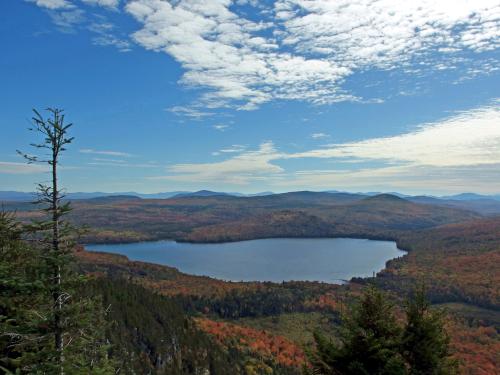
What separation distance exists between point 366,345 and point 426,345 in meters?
3.12

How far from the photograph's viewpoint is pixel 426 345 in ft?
53.5

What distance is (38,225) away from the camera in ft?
39.7

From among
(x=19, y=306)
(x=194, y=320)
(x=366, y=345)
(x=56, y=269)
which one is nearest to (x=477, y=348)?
(x=194, y=320)

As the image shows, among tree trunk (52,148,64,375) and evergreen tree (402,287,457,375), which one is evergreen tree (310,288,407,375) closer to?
evergreen tree (402,287,457,375)

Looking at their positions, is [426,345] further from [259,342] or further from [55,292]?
[259,342]

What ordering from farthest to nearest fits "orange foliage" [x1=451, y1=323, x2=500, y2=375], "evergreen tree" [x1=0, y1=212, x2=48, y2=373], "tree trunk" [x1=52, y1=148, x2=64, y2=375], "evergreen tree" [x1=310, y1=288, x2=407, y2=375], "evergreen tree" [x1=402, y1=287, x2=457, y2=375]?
"orange foliage" [x1=451, y1=323, x2=500, y2=375], "evergreen tree" [x1=402, y1=287, x2=457, y2=375], "evergreen tree" [x1=310, y1=288, x2=407, y2=375], "tree trunk" [x1=52, y1=148, x2=64, y2=375], "evergreen tree" [x1=0, y1=212, x2=48, y2=373]

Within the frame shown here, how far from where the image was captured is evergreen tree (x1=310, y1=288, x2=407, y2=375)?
14.8 meters

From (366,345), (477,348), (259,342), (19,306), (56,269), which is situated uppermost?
(56,269)

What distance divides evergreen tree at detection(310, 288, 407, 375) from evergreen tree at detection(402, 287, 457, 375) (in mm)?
731

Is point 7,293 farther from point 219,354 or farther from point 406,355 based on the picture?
point 219,354

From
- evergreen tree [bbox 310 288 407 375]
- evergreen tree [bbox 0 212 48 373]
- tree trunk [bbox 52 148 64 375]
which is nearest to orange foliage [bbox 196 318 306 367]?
evergreen tree [bbox 310 288 407 375]

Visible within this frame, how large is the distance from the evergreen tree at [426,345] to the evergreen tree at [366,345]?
0.73 metres

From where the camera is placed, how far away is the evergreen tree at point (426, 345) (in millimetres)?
16031

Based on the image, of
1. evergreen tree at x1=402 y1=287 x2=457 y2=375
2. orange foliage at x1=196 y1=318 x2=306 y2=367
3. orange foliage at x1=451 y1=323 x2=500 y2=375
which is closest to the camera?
evergreen tree at x1=402 y1=287 x2=457 y2=375
